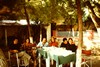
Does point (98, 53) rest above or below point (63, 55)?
below

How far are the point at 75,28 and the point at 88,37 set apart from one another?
496 cm

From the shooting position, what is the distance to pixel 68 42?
11703 millimetres

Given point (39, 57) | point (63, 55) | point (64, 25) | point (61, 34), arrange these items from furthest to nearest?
1. point (64, 25)
2. point (61, 34)
3. point (39, 57)
4. point (63, 55)

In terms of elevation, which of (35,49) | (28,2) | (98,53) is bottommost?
(98,53)

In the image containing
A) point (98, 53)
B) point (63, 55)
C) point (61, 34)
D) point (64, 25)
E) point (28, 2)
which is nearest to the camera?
point (63, 55)

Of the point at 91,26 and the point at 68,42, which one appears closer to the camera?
the point at 68,42

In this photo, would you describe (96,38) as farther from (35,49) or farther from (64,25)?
(35,49)

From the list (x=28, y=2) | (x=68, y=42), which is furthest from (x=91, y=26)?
(x=68, y=42)

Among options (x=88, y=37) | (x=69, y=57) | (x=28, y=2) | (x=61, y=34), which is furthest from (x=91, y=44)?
(x=69, y=57)

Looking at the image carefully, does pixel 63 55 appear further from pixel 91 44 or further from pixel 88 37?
pixel 88 37

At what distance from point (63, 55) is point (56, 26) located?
54.2ft

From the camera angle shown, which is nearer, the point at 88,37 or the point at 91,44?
the point at 91,44

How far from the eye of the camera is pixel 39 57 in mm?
11586

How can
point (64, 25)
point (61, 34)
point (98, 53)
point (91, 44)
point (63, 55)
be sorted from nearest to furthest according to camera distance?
point (63, 55) < point (98, 53) < point (91, 44) < point (61, 34) < point (64, 25)
